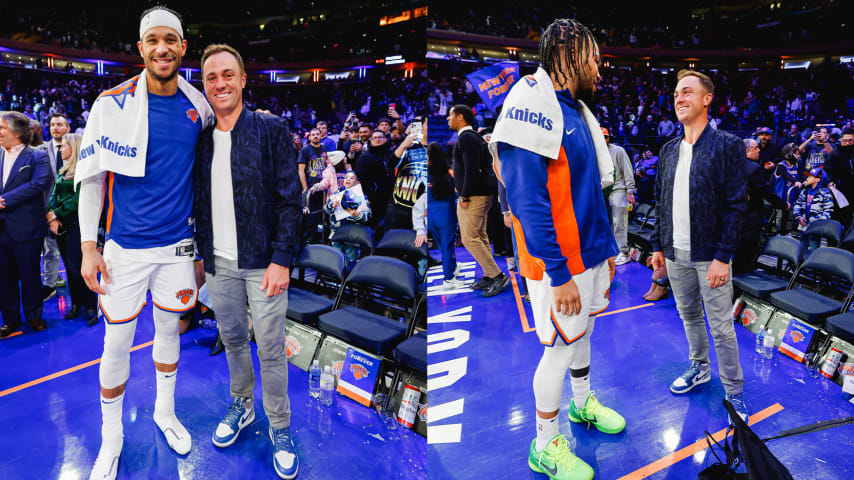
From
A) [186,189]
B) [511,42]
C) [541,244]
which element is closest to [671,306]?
[541,244]

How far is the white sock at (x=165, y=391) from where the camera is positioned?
2.18 meters

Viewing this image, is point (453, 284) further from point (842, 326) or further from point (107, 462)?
point (107, 462)

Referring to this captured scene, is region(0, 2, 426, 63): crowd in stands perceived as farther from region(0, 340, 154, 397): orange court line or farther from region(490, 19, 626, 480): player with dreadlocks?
region(490, 19, 626, 480): player with dreadlocks

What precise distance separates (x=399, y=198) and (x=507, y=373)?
226cm

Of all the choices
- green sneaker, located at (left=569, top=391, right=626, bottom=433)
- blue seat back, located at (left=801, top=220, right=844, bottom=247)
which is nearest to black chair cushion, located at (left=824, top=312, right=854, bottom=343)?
green sneaker, located at (left=569, top=391, right=626, bottom=433)

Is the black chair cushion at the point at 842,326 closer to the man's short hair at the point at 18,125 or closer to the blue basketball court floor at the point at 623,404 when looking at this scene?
the blue basketball court floor at the point at 623,404

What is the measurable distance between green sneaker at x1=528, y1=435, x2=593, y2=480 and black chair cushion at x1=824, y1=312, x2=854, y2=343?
1.95 metres

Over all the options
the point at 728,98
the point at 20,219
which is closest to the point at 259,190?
the point at 20,219

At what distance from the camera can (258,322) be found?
2023mm

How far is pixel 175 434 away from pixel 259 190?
133cm

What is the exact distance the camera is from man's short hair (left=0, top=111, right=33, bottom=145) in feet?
10.3

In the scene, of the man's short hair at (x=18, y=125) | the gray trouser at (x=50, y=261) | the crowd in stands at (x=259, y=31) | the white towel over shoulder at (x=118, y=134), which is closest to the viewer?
the white towel over shoulder at (x=118, y=134)

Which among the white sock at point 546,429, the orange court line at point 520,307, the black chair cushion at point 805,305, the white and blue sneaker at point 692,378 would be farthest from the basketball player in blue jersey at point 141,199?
the black chair cushion at point 805,305

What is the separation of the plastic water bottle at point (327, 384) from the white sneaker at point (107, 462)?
39.6 inches
